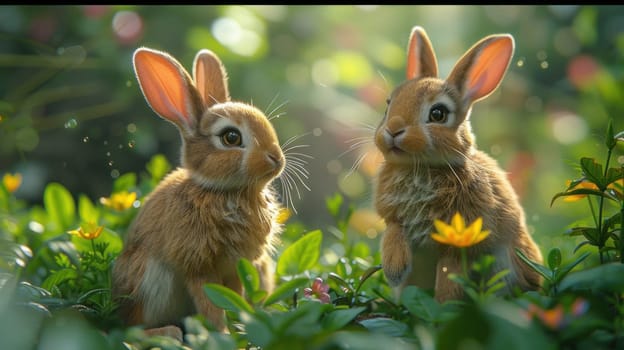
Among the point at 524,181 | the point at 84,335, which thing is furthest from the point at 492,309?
the point at 524,181

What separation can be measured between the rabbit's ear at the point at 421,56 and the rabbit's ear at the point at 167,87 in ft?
1.97

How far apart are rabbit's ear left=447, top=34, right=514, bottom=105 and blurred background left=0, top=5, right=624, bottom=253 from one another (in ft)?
5.38

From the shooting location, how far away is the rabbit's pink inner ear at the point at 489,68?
1.84 meters

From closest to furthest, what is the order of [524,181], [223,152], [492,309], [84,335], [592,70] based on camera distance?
[492,309]
[84,335]
[223,152]
[524,181]
[592,70]

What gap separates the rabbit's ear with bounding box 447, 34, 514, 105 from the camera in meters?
1.81

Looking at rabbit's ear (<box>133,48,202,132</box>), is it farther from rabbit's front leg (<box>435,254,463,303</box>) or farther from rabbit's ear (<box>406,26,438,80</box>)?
rabbit's front leg (<box>435,254,463,303</box>)

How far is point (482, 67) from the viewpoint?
1859 mm

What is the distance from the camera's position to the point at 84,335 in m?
1.29

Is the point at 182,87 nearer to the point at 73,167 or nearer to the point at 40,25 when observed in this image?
the point at 73,167

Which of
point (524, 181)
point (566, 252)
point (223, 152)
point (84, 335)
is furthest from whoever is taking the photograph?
point (524, 181)

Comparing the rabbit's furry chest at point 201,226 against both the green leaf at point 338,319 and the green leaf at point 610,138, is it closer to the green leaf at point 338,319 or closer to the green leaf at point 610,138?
the green leaf at point 338,319

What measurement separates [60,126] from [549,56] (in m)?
2.92

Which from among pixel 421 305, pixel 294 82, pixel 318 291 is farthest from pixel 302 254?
pixel 294 82

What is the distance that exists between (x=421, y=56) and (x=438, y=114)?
0.90 ft
